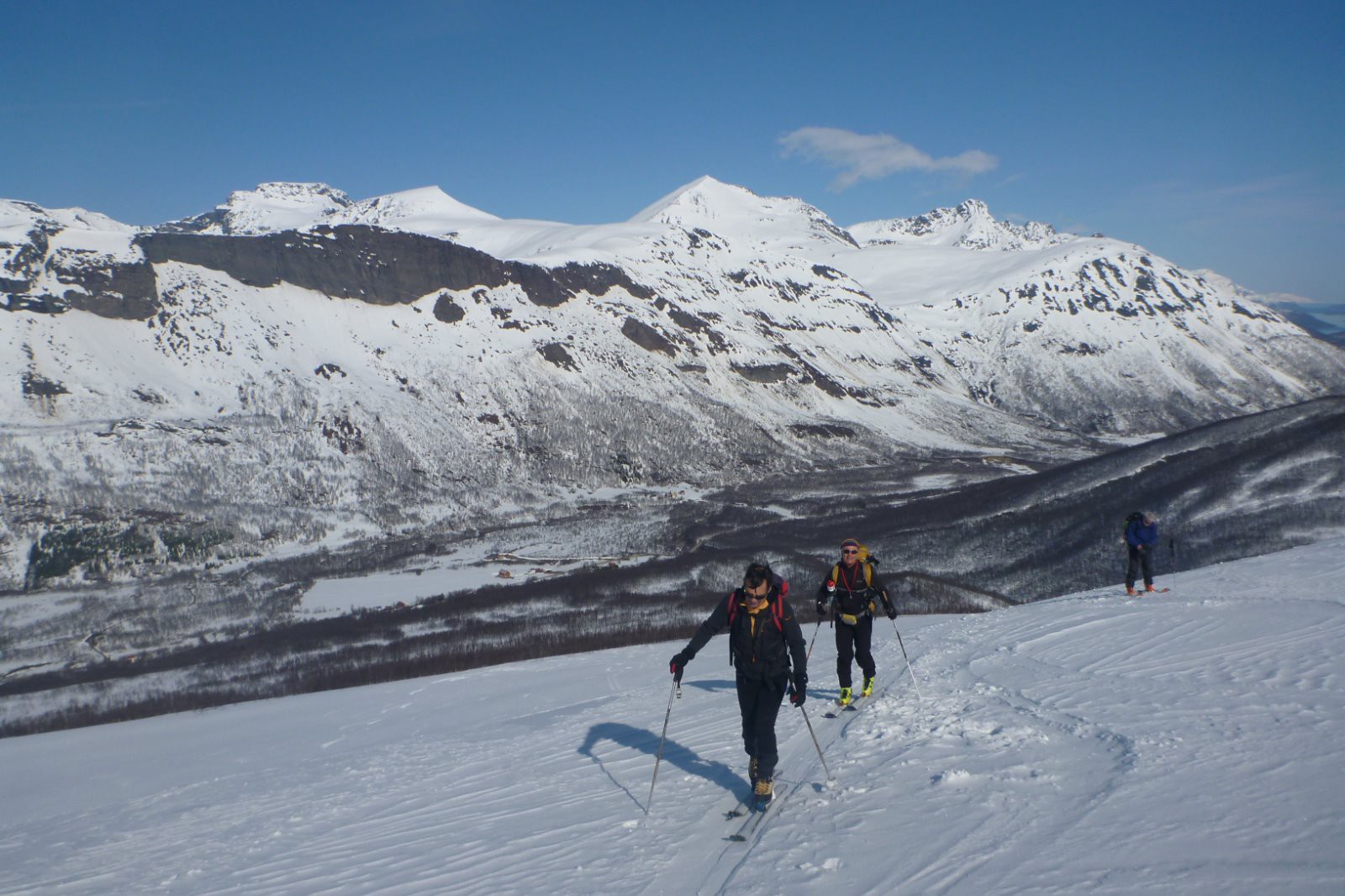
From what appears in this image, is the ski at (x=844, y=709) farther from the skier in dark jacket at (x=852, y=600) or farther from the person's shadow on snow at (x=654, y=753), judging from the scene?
the person's shadow on snow at (x=654, y=753)

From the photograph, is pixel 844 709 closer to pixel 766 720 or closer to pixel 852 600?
pixel 852 600

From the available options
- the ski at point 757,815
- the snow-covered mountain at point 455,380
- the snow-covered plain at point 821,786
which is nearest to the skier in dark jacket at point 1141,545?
the snow-covered plain at point 821,786

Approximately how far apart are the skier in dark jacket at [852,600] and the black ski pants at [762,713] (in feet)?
8.92

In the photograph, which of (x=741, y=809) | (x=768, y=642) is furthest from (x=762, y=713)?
(x=741, y=809)

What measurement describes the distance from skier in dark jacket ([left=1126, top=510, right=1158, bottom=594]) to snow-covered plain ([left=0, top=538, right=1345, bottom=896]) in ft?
9.20

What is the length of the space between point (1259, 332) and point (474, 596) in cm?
21131

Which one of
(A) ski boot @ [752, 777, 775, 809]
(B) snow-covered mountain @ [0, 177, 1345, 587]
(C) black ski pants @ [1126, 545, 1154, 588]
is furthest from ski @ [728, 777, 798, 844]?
(B) snow-covered mountain @ [0, 177, 1345, 587]

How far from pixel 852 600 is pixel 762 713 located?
306cm

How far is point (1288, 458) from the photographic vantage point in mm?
45812

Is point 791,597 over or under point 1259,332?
under

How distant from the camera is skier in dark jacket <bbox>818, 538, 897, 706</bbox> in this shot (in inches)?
424

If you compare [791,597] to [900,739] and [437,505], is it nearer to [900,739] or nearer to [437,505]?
[900,739]

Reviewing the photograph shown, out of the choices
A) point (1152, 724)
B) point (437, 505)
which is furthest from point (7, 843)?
point (437, 505)

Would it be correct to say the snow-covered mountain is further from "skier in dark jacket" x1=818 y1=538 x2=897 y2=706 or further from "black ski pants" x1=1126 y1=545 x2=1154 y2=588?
"black ski pants" x1=1126 y1=545 x2=1154 y2=588
